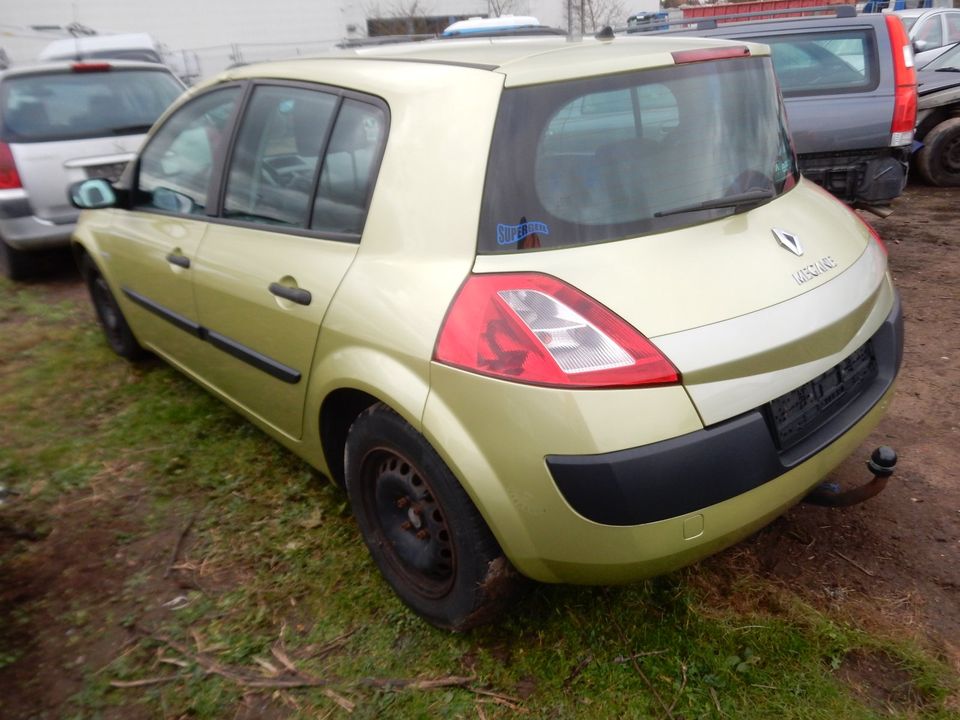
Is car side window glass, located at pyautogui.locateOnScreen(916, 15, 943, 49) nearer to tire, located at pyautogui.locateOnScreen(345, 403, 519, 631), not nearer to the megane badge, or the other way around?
the megane badge

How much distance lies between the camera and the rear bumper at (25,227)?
213 inches

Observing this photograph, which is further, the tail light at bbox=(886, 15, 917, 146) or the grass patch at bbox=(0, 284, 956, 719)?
the tail light at bbox=(886, 15, 917, 146)

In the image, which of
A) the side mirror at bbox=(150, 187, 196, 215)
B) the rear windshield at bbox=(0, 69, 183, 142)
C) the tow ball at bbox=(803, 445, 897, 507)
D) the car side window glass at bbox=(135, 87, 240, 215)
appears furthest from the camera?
the rear windshield at bbox=(0, 69, 183, 142)

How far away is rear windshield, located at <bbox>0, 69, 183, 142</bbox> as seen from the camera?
5527 millimetres

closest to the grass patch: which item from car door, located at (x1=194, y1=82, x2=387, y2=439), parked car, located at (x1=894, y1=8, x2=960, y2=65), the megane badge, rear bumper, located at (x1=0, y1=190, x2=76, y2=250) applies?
car door, located at (x1=194, y1=82, x2=387, y2=439)

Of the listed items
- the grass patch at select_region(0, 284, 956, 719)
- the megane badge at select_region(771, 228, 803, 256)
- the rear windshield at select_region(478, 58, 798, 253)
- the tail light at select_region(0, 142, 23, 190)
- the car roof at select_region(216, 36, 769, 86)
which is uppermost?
the car roof at select_region(216, 36, 769, 86)

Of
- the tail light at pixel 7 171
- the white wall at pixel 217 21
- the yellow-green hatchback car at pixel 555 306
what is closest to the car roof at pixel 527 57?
the yellow-green hatchback car at pixel 555 306

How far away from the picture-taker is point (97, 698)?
212 cm

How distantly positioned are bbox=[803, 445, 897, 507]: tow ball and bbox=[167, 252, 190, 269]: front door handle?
2421 mm

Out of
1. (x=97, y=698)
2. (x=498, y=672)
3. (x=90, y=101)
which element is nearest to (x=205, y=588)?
(x=97, y=698)

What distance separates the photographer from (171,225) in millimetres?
3123

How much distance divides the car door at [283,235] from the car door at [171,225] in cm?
16

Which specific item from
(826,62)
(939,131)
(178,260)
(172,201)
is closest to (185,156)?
(172,201)

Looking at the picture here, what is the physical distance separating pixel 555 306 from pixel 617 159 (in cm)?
47
